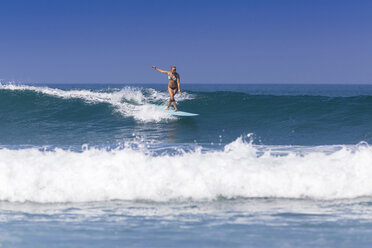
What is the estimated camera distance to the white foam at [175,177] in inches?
244

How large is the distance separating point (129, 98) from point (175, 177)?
12.5 m

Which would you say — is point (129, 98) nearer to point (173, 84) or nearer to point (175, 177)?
point (173, 84)

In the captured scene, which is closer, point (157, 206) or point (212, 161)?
point (157, 206)

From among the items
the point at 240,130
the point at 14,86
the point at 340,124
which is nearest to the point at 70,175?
the point at 240,130

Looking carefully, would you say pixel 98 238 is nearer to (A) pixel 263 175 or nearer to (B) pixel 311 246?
(B) pixel 311 246

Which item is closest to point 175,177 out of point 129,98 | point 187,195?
point 187,195

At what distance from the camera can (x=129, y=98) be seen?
60.8ft

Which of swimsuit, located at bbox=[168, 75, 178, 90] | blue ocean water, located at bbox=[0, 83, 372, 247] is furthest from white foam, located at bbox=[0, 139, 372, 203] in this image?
swimsuit, located at bbox=[168, 75, 178, 90]

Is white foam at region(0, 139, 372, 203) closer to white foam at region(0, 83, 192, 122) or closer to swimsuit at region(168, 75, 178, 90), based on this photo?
white foam at region(0, 83, 192, 122)

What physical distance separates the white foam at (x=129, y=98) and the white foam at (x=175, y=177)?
822cm

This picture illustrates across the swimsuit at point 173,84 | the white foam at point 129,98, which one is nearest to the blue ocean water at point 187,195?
the white foam at point 129,98

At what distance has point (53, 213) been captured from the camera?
5387mm

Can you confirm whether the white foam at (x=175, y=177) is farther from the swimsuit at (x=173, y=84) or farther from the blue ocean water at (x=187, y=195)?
the swimsuit at (x=173, y=84)

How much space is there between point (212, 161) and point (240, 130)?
21.9ft
